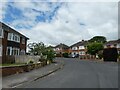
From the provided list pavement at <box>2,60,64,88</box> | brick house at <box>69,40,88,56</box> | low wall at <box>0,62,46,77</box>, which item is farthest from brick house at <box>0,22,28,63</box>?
brick house at <box>69,40,88,56</box>

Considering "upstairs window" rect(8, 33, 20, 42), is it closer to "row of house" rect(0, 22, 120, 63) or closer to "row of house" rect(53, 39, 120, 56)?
"row of house" rect(0, 22, 120, 63)

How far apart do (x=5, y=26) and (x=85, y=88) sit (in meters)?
29.6

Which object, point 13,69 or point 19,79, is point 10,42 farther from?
point 19,79

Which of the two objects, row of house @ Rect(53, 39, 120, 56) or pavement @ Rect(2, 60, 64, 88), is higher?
row of house @ Rect(53, 39, 120, 56)

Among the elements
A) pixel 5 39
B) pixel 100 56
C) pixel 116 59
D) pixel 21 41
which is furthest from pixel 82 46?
pixel 5 39

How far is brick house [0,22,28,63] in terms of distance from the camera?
38.9 meters

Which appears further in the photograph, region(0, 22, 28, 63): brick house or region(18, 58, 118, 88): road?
region(0, 22, 28, 63): brick house

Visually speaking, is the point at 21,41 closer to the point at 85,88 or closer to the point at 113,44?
the point at 85,88

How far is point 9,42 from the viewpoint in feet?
139

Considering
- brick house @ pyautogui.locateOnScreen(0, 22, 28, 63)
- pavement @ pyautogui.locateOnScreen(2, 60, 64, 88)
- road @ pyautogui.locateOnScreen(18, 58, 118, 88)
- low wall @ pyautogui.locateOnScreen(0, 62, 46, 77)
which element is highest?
brick house @ pyautogui.locateOnScreen(0, 22, 28, 63)

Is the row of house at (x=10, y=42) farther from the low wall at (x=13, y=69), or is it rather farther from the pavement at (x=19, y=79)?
the pavement at (x=19, y=79)

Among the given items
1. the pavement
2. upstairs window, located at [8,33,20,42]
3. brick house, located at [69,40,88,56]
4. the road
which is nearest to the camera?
the road

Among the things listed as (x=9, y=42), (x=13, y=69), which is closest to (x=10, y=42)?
(x=9, y=42)

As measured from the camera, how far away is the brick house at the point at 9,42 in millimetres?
38934
